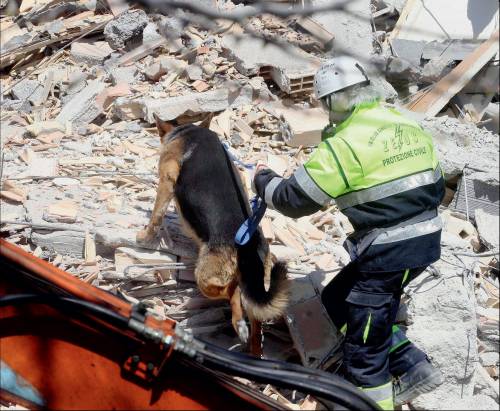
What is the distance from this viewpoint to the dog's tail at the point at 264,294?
15.5 ft

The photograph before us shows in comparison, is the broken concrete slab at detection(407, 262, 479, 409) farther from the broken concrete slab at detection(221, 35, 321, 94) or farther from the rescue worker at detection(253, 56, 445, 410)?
the broken concrete slab at detection(221, 35, 321, 94)

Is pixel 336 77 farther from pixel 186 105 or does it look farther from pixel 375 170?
pixel 186 105

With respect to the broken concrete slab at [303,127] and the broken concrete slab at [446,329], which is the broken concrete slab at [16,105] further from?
the broken concrete slab at [446,329]

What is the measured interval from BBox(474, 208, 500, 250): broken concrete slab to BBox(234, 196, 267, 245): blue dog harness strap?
6.93 ft

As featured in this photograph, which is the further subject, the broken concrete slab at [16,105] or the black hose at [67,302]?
the broken concrete slab at [16,105]

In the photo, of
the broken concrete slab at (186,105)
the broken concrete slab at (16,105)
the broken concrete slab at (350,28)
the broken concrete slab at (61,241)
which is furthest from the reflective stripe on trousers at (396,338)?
the broken concrete slab at (16,105)

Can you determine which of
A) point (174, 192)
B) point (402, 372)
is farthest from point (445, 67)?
point (402, 372)

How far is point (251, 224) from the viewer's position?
4621 mm

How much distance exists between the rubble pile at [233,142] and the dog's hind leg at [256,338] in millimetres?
227

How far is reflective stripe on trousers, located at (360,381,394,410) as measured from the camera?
4.15 meters

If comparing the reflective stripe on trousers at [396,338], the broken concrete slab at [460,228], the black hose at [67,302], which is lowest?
the broken concrete slab at [460,228]

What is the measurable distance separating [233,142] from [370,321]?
385 centimetres

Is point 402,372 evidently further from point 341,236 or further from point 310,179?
point 341,236

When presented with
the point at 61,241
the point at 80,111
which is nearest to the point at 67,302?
the point at 61,241
